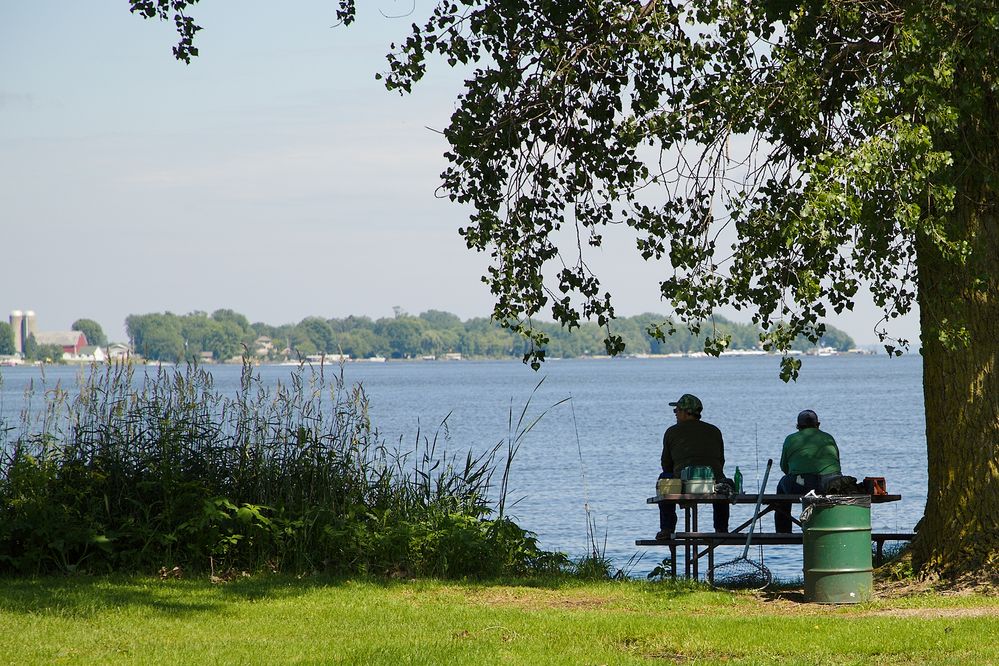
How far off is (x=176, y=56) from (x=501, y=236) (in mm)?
3281

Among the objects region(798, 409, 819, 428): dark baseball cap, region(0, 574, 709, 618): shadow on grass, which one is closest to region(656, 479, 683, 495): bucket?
region(0, 574, 709, 618): shadow on grass

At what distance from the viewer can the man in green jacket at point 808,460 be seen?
37.7 ft

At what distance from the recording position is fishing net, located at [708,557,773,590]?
34.0 feet

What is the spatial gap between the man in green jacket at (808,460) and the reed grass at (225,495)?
2.32m

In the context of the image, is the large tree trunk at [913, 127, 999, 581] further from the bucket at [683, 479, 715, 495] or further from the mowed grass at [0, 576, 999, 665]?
the bucket at [683, 479, 715, 495]

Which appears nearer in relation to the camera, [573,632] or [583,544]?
[573,632]

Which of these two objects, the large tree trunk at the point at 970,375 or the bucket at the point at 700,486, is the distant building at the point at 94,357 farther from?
the large tree trunk at the point at 970,375

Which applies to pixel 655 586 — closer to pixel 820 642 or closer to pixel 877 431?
pixel 820 642

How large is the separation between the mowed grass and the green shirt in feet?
6.76

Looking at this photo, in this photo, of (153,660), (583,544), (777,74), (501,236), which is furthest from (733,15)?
(583,544)

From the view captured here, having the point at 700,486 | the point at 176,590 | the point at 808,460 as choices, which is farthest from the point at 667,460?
the point at 176,590

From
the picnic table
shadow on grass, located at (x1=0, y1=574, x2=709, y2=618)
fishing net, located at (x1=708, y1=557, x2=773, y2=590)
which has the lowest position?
fishing net, located at (x1=708, y1=557, x2=773, y2=590)

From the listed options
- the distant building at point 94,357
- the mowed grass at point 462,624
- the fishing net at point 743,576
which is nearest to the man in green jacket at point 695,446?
the fishing net at point 743,576

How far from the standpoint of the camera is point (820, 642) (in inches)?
297
